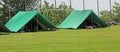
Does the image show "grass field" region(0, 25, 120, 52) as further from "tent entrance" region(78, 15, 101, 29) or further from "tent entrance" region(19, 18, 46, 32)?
"tent entrance" region(78, 15, 101, 29)

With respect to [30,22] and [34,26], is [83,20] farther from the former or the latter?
[30,22]

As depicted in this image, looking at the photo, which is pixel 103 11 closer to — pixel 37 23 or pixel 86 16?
pixel 86 16

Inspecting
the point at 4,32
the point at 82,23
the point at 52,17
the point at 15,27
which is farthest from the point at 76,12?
the point at 4,32

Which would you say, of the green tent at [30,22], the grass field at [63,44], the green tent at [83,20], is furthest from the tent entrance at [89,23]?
the grass field at [63,44]

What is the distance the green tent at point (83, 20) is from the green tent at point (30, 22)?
2680 millimetres

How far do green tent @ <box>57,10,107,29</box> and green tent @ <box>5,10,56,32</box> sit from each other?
2.68m

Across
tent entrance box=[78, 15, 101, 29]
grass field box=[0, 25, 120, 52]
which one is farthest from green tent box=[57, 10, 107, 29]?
grass field box=[0, 25, 120, 52]

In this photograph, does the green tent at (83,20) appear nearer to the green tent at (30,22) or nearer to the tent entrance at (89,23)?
the tent entrance at (89,23)

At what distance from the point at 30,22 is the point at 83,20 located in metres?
4.90

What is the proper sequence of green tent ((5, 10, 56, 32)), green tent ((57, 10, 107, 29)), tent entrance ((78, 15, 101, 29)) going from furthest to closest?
1. tent entrance ((78, 15, 101, 29))
2. green tent ((57, 10, 107, 29))
3. green tent ((5, 10, 56, 32))

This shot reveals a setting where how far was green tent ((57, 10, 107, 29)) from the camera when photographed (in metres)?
31.9

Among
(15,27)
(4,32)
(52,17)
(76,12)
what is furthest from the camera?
(52,17)

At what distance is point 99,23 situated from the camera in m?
33.0

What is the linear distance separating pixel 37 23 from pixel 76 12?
5.82 metres
